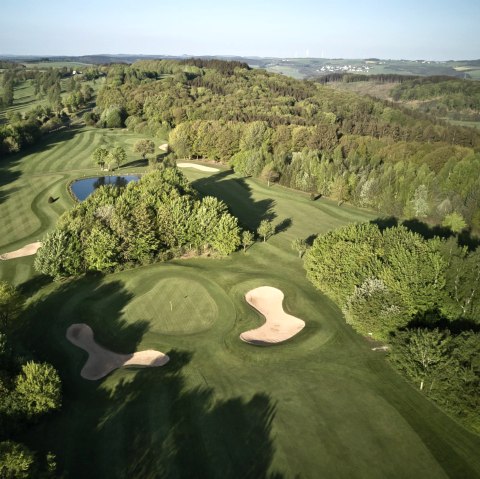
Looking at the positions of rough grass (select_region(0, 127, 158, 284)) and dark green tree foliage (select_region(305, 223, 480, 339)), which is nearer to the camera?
dark green tree foliage (select_region(305, 223, 480, 339))

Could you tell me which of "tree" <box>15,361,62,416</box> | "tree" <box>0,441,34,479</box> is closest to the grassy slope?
"tree" <box>15,361,62,416</box>

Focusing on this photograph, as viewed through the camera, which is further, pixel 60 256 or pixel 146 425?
pixel 60 256

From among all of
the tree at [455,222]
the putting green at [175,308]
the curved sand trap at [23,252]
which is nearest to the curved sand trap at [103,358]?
the putting green at [175,308]

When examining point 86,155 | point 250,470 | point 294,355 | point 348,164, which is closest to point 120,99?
point 86,155

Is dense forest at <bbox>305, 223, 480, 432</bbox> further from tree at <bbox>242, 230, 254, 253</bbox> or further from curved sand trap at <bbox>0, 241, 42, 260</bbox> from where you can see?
curved sand trap at <bbox>0, 241, 42, 260</bbox>

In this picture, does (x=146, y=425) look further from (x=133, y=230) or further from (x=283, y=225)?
(x=283, y=225)

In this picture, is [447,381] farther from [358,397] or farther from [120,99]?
[120,99]

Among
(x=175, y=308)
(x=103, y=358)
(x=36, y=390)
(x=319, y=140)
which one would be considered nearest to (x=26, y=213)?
(x=175, y=308)
